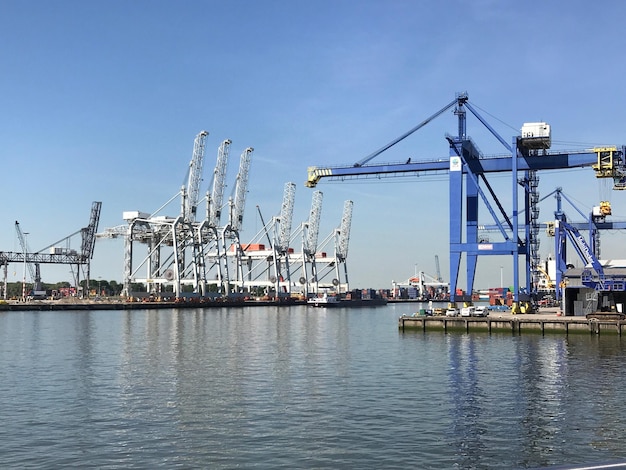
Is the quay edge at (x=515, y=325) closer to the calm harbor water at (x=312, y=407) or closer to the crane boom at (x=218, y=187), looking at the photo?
the calm harbor water at (x=312, y=407)

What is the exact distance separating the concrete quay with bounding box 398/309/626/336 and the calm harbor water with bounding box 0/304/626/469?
28.9 feet

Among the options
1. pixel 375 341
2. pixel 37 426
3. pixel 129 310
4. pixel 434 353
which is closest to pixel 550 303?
pixel 375 341

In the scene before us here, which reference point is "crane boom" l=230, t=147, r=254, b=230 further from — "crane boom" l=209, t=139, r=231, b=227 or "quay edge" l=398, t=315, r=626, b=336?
"quay edge" l=398, t=315, r=626, b=336

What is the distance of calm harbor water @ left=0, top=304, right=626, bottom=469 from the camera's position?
17297 millimetres

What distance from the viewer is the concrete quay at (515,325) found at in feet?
171

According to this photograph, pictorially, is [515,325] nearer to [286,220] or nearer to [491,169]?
[491,169]

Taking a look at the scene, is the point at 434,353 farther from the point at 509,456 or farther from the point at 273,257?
the point at 273,257

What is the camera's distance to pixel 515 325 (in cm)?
5522

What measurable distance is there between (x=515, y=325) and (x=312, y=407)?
1433 inches

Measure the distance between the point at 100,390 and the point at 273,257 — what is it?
143 metres

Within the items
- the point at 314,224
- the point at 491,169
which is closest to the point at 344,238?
the point at 314,224

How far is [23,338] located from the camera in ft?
178

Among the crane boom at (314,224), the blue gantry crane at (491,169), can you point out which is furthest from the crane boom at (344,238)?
the blue gantry crane at (491,169)

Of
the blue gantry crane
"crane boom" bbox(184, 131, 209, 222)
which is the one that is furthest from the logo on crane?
"crane boom" bbox(184, 131, 209, 222)
